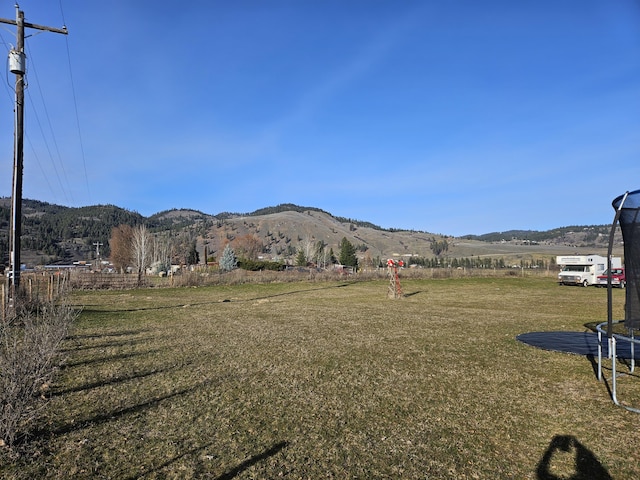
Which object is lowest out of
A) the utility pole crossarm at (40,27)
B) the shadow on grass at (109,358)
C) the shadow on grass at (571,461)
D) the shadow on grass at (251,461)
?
the shadow on grass at (109,358)

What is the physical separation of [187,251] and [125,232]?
1590 cm

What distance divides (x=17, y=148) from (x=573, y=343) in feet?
46.8

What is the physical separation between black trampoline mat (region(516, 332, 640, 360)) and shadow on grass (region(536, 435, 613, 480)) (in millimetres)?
4406

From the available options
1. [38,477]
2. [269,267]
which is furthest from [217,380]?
[269,267]

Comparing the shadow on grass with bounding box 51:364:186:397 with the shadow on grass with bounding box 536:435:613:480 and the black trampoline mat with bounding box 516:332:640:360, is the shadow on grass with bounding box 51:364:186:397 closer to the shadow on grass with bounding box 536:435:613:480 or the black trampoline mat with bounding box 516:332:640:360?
the shadow on grass with bounding box 536:435:613:480

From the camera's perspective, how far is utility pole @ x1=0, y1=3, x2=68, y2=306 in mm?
10523

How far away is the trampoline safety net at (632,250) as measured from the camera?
189 inches

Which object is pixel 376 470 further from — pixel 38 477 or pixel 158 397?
pixel 158 397

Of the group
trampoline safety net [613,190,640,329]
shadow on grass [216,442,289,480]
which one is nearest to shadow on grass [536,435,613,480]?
trampoline safety net [613,190,640,329]

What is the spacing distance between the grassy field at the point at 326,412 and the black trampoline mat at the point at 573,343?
0.47 metres

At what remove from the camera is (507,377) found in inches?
243

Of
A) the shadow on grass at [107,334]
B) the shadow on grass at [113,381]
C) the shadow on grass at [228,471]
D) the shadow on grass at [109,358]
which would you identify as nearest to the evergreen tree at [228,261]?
the shadow on grass at [107,334]

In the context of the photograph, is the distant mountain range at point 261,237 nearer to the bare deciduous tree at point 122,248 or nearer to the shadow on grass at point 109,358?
the bare deciduous tree at point 122,248

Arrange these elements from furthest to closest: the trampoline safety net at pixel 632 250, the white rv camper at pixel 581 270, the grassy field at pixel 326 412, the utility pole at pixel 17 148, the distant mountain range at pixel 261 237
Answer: the distant mountain range at pixel 261 237 < the white rv camper at pixel 581 270 < the utility pole at pixel 17 148 < the trampoline safety net at pixel 632 250 < the grassy field at pixel 326 412
